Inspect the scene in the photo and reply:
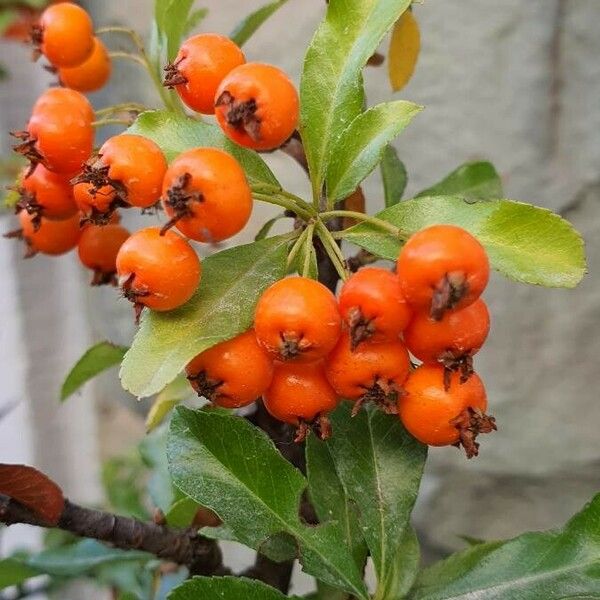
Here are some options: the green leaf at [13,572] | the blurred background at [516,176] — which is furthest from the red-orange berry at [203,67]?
the blurred background at [516,176]

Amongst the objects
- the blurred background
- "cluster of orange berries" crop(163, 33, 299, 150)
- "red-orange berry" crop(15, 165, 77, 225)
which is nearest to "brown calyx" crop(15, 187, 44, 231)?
"red-orange berry" crop(15, 165, 77, 225)

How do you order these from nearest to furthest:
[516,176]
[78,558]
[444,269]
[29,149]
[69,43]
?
1. [444,269]
2. [29,149]
3. [69,43]
4. [78,558]
5. [516,176]

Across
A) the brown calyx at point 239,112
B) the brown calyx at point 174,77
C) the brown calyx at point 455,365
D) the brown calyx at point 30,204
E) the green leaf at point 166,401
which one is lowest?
the green leaf at point 166,401

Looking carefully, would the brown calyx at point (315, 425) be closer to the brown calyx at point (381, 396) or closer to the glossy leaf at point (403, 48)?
the brown calyx at point (381, 396)

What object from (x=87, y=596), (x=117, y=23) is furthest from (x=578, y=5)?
(x=87, y=596)

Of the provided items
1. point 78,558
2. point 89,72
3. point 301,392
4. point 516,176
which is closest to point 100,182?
point 301,392

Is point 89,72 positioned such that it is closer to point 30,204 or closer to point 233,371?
point 30,204
